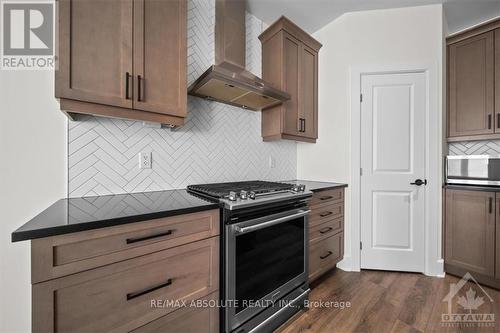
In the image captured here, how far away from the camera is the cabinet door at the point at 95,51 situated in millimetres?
1110

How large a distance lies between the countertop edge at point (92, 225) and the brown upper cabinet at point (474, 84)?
2936 mm

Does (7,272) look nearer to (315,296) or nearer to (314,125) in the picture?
(315,296)

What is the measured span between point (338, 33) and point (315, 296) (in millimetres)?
2794

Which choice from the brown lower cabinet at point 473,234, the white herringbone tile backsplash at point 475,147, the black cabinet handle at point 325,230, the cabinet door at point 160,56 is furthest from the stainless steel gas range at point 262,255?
the white herringbone tile backsplash at point 475,147

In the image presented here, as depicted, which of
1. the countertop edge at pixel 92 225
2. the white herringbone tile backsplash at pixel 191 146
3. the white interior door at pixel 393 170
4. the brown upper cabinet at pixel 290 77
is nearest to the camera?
the countertop edge at pixel 92 225

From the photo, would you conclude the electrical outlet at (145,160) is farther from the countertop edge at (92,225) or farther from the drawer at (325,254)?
the drawer at (325,254)

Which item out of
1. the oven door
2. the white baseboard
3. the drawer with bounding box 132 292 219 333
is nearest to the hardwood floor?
the white baseboard

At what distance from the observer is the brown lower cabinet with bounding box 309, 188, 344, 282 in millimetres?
2095

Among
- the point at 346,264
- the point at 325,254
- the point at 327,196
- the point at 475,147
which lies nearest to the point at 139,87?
the point at 327,196

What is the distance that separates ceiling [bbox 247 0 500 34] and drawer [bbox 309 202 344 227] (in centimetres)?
205

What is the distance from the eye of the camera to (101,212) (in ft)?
3.51

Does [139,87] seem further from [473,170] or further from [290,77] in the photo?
[473,170]

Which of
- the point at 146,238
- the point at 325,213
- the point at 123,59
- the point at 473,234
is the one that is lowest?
the point at 473,234

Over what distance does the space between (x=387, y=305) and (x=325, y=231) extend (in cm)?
74
